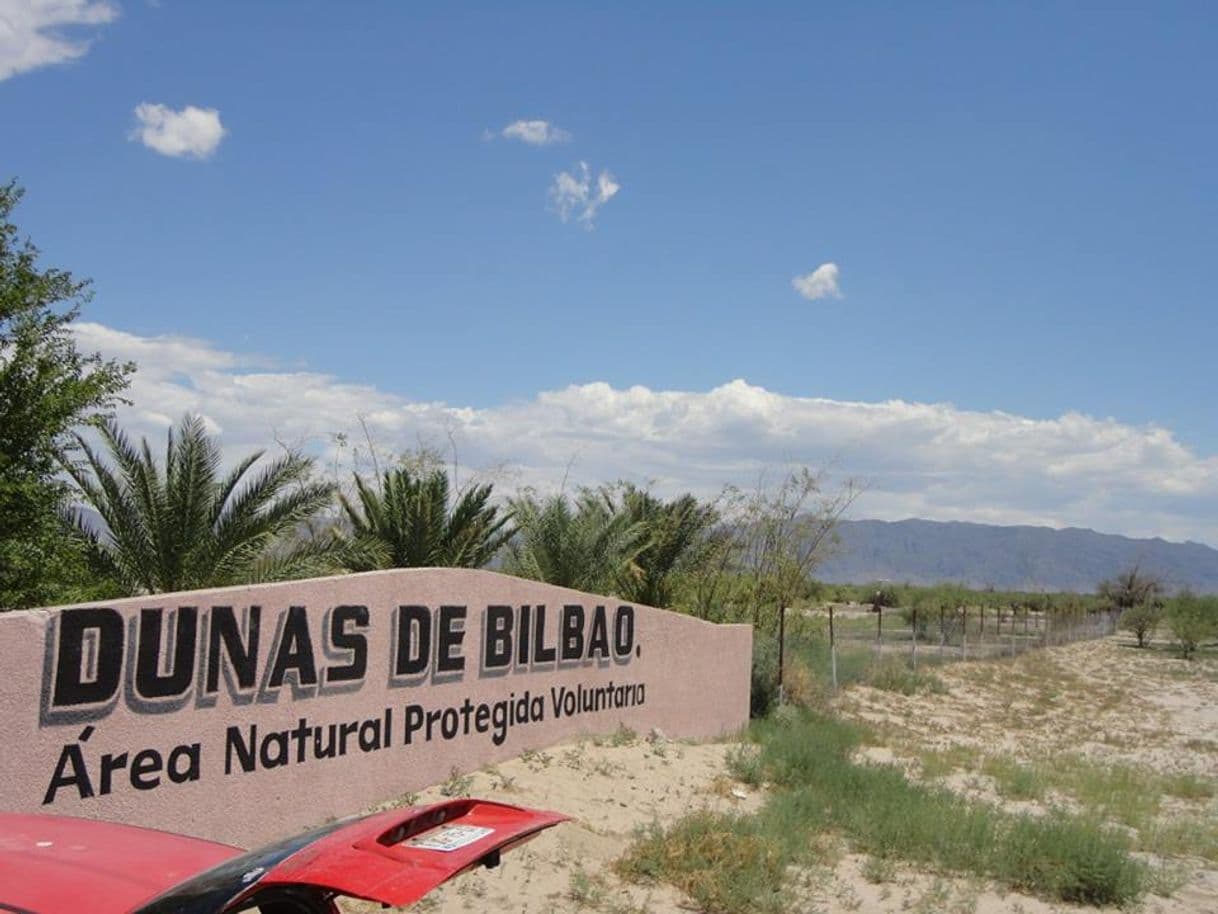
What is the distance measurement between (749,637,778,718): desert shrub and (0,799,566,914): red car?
14.7m

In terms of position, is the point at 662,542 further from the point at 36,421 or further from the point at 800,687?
the point at 36,421

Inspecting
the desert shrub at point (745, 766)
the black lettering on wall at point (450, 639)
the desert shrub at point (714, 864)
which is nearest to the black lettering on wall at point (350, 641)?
the black lettering on wall at point (450, 639)

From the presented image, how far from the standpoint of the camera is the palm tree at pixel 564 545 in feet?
56.8

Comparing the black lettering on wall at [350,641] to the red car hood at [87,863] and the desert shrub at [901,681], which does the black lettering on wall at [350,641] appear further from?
the desert shrub at [901,681]

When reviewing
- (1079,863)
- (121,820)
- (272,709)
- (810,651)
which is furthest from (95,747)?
(810,651)

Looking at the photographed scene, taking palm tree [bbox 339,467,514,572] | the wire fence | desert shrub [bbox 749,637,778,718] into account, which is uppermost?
palm tree [bbox 339,467,514,572]

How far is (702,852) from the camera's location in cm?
888

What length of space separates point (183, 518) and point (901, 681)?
1936 centimetres

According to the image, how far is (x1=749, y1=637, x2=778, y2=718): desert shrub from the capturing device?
1800 cm

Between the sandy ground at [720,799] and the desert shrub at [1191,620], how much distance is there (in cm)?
2877

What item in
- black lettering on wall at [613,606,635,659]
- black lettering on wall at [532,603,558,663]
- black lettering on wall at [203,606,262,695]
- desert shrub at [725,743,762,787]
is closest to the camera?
black lettering on wall at [203,606,262,695]

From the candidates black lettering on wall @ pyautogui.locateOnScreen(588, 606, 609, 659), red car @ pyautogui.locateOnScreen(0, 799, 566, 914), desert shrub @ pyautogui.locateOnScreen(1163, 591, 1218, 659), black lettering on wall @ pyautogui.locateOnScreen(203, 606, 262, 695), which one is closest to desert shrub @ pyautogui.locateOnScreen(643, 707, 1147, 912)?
black lettering on wall @ pyautogui.locateOnScreen(588, 606, 609, 659)

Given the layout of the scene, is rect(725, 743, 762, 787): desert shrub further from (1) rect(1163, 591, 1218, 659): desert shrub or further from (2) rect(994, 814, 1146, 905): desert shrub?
(1) rect(1163, 591, 1218, 659): desert shrub

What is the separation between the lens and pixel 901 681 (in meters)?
26.6
